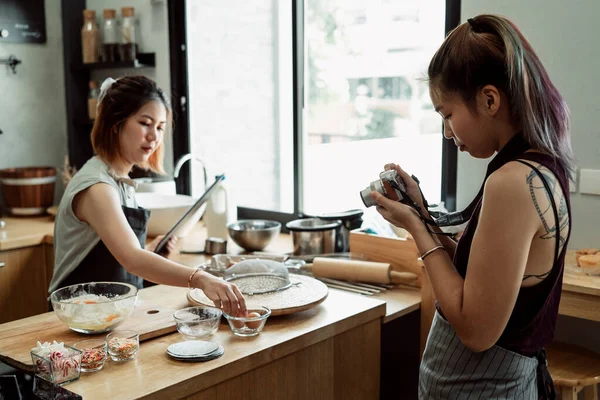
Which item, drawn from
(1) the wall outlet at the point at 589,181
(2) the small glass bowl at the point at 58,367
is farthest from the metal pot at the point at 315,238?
(2) the small glass bowl at the point at 58,367

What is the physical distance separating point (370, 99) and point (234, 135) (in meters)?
0.92

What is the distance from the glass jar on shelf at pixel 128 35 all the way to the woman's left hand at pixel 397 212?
94.6 inches

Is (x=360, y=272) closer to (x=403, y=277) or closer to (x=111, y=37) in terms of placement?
(x=403, y=277)

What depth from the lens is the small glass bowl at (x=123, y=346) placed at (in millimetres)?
1431

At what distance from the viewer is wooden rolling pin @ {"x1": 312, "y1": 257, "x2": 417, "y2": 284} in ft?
7.23

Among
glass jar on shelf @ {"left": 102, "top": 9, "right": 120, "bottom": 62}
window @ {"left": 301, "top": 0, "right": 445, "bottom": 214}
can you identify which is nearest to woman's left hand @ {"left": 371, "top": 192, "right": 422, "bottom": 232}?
window @ {"left": 301, "top": 0, "right": 445, "bottom": 214}

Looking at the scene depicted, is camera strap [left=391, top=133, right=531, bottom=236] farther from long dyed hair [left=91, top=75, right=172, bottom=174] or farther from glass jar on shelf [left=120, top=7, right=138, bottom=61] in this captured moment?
glass jar on shelf [left=120, top=7, right=138, bottom=61]

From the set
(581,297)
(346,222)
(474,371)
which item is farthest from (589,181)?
(474,371)

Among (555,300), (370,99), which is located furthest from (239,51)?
(555,300)

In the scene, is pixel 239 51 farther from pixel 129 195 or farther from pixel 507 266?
pixel 507 266

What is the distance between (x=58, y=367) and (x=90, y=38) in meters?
2.68

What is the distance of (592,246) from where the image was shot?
212 centimetres

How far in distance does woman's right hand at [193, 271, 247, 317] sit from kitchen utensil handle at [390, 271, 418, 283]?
2.46 feet

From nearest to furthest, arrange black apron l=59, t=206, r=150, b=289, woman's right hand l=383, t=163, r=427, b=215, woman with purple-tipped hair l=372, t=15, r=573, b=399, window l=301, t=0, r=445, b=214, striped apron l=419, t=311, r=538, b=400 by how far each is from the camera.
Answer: woman with purple-tipped hair l=372, t=15, r=573, b=399
striped apron l=419, t=311, r=538, b=400
woman's right hand l=383, t=163, r=427, b=215
black apron l=59, t=206, r=150, b=289
window l=301, t=0, r=445, b=214
